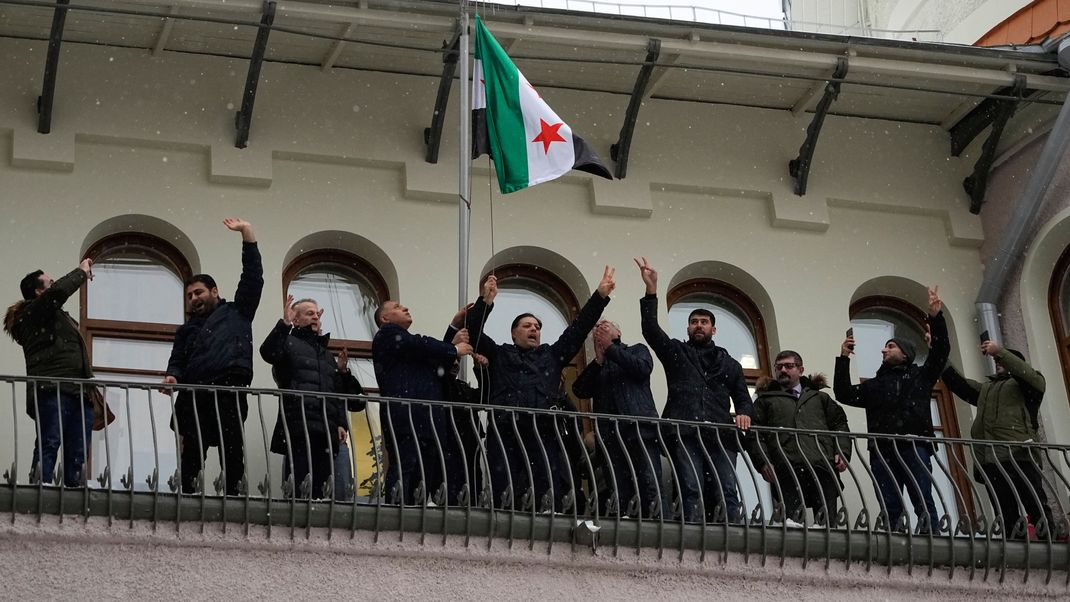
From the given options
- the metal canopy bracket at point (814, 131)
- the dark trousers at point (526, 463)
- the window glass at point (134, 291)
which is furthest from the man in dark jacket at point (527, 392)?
the metal canopy bracket at point (814, 131)

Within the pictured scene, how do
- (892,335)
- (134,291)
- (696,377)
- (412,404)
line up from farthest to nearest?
(892,335), (134,291), (696,377), (412,404)

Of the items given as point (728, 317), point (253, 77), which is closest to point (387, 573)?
point (253, 77)

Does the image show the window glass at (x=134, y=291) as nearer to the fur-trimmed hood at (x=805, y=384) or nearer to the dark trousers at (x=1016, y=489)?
the fur-trimmed hood at (x=805, y=384)

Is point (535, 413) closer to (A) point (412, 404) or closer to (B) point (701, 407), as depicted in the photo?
(A) point (412, 404)

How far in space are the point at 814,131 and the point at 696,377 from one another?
11.2ft

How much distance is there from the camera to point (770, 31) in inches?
584

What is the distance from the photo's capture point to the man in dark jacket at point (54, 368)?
11.2 metres

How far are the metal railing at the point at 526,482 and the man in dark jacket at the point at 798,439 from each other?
0.07 feet

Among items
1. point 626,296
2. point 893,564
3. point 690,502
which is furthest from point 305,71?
point 893,564

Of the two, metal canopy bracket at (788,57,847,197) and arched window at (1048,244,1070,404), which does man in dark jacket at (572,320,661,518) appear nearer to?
metal canopy bracket at (788,57,847,197)

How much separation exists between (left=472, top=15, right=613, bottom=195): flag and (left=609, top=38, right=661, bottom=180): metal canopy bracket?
154 centimetres

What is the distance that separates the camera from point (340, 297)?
14.9 m

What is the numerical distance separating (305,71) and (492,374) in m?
3.68

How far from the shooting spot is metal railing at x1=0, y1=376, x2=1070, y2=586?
1124cm
